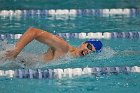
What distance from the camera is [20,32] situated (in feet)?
21.0

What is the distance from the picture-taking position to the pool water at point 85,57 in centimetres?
391

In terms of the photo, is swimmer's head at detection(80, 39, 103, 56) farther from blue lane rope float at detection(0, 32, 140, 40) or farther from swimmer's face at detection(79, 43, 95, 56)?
blue lane rope float at detection(0, 32, 140, 40)

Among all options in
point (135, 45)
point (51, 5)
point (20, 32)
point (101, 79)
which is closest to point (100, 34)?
point (135, 45)

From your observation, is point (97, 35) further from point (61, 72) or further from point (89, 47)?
point (61, 72)

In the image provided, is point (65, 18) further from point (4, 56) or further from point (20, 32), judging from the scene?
point (4, 56)

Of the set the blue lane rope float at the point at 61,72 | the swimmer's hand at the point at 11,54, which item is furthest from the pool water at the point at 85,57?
the swimmer's hand at the point at 11,54

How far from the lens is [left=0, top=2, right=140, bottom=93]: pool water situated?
3914mm

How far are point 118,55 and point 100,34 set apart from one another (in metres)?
1.34

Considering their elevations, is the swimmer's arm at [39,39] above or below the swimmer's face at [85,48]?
above

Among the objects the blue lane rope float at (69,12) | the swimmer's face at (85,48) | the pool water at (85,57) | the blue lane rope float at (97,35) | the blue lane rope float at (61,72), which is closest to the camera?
the pool water at (85,57)

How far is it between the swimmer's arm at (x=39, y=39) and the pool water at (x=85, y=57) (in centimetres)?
24

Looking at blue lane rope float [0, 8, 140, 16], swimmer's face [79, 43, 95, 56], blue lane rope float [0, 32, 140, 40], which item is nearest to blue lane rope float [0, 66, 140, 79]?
swimmer's face [79, 43, 95, 56]

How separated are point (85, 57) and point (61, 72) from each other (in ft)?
2.08

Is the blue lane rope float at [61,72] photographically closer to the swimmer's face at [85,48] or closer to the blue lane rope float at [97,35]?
the swimmer's face at [85,48]
